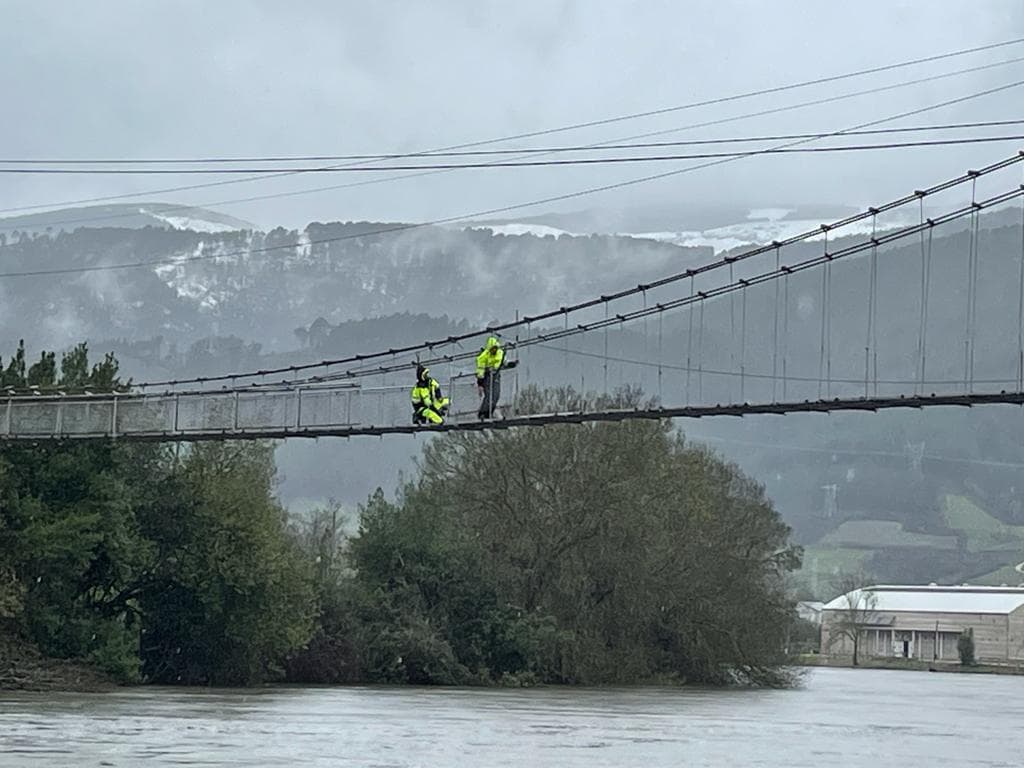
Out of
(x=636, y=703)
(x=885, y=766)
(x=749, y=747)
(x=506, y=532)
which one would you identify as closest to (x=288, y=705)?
(x=636, y=703)

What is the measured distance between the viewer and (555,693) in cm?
7062

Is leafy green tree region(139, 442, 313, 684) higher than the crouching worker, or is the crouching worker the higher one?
the crouching worker

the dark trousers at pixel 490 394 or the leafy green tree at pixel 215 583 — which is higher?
the dark trousers at pixel 490 394

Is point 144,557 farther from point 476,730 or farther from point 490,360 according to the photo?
point 476,730

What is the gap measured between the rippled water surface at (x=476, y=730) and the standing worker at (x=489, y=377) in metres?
7.58

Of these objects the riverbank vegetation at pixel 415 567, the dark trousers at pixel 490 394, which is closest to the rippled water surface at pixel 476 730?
the riverbank vegetation at pixel 415 567

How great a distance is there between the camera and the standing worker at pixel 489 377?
4403 cm

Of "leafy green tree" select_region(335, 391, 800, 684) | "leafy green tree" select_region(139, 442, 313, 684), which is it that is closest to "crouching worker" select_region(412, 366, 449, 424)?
"leafy green tree" select_region(139, 442, 313, 684)

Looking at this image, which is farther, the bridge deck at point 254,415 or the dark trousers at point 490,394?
the dark trousers at point 490,394

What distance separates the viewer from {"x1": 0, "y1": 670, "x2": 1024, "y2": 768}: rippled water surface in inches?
1287

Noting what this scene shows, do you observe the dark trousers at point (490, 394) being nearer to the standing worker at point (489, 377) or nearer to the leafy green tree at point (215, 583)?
the standing worker at point (489, 377)

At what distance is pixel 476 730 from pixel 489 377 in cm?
834

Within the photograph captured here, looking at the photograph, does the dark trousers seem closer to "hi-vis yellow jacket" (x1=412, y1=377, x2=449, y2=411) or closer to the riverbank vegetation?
"hi-vis yellow jacket" (x1=412, y1=377, x2=449, y2=411)

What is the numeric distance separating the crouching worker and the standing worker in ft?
3.61
